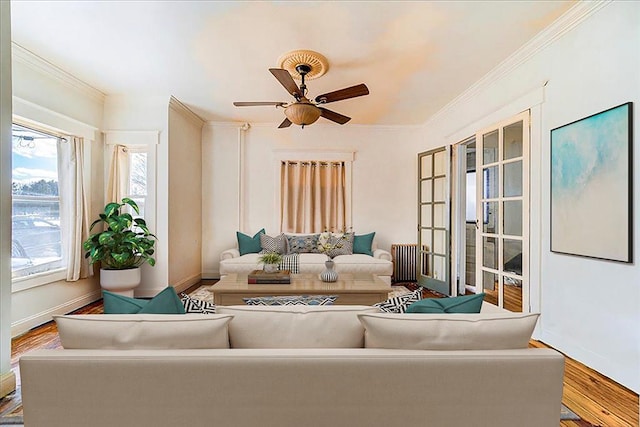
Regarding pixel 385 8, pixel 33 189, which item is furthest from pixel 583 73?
pixel 33 189

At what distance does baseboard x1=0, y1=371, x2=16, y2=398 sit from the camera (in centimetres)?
198

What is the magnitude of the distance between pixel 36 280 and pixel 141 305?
2731 mm

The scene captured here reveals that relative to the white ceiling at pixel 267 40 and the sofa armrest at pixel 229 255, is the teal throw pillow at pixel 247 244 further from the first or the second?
the white ceiling at pixel 267 40

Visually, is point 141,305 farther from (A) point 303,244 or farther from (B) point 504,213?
(A) point 303,244

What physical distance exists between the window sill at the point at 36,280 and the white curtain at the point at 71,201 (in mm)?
106

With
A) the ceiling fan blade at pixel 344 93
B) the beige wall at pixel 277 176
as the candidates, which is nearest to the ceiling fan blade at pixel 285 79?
the ceiling fan blade at pixel 344 93

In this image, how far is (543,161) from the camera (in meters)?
2.80

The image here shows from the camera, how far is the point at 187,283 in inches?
193

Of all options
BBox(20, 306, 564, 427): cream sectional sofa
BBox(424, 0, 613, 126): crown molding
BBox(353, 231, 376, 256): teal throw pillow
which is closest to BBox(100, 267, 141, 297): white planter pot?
BBox(20, 306, 564, 427): cream sectional sofa

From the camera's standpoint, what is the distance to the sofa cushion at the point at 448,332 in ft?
3.93

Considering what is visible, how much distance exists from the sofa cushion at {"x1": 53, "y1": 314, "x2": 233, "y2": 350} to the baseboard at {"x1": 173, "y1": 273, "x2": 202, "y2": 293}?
351 cm

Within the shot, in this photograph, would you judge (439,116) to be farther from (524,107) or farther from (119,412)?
(119,412)

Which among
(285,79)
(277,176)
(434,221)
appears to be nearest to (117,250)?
(277,176)

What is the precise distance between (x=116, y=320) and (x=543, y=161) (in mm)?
3249
